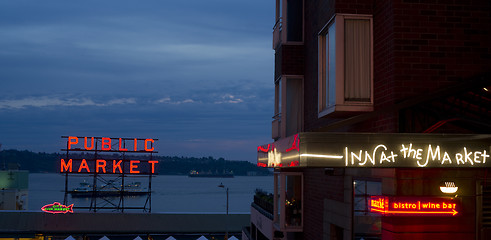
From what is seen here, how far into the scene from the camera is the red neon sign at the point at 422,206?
797cm

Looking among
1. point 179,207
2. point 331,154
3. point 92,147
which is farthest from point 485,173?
point 179,207

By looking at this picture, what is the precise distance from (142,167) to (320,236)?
152 feet

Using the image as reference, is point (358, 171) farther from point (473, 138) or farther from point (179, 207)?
point (179, 207)

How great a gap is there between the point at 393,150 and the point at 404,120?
1556 millimetres

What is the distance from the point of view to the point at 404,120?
26.8ft

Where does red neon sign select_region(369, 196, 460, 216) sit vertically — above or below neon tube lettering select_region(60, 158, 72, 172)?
below

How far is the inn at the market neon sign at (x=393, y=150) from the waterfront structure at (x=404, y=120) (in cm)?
1

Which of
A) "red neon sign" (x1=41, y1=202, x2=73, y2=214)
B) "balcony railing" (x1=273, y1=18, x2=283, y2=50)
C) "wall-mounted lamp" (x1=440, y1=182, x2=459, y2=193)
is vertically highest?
"balcony railing" (x1=273, y1=18, x2=283, y2=50)

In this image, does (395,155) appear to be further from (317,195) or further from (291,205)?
(291,205)

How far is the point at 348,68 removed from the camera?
9.73m

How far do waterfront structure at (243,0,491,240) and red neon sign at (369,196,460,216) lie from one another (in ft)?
0.05

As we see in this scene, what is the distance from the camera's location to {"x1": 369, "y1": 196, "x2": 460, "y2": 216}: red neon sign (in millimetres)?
7973

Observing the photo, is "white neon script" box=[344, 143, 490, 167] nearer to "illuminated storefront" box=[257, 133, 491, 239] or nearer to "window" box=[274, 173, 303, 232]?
"illuminated storefront" box=[257, 133, 491, 239]

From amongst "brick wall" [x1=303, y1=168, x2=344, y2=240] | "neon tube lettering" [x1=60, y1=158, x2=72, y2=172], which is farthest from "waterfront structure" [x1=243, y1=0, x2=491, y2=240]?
"neon tube lettering" [x1=60, y1=158, x2=72, y2=172]
